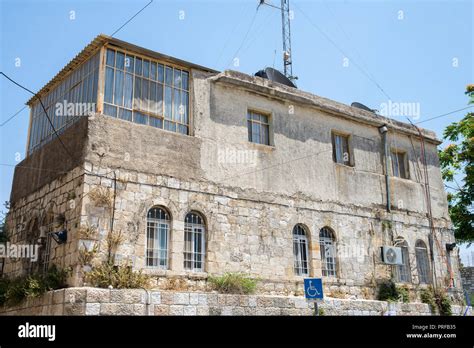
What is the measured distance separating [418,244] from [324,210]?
451 cm

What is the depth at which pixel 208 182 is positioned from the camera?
13352 millimetres

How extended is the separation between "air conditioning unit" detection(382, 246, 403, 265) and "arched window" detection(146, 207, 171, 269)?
706cm

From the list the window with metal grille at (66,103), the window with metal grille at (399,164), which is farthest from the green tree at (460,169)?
the window with metal grille at (66,103)

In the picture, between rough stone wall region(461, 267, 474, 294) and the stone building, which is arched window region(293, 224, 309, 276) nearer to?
the stone building

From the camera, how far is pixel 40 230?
42.9ft

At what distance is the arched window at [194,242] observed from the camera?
1251 cm

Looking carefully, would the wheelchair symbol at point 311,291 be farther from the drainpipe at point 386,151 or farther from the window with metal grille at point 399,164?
the window with metal grille at point 399,164

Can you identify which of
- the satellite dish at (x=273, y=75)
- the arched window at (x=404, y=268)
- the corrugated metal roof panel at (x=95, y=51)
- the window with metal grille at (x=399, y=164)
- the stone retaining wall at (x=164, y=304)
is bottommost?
the stone retaining wall at (x=164, y=304)

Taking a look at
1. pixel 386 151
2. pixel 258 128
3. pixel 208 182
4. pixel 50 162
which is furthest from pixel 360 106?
pixel 50 162

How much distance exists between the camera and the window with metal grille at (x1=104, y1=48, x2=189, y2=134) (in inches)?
494

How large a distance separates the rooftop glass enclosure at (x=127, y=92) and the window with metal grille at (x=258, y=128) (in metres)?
2.15

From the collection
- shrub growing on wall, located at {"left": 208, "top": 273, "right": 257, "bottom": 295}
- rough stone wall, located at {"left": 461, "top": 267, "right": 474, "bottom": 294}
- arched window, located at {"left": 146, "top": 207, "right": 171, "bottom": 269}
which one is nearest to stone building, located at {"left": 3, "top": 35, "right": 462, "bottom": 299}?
arched window, located at {"left": 146, "top": 207, "right": 171, "bottom": 269}
